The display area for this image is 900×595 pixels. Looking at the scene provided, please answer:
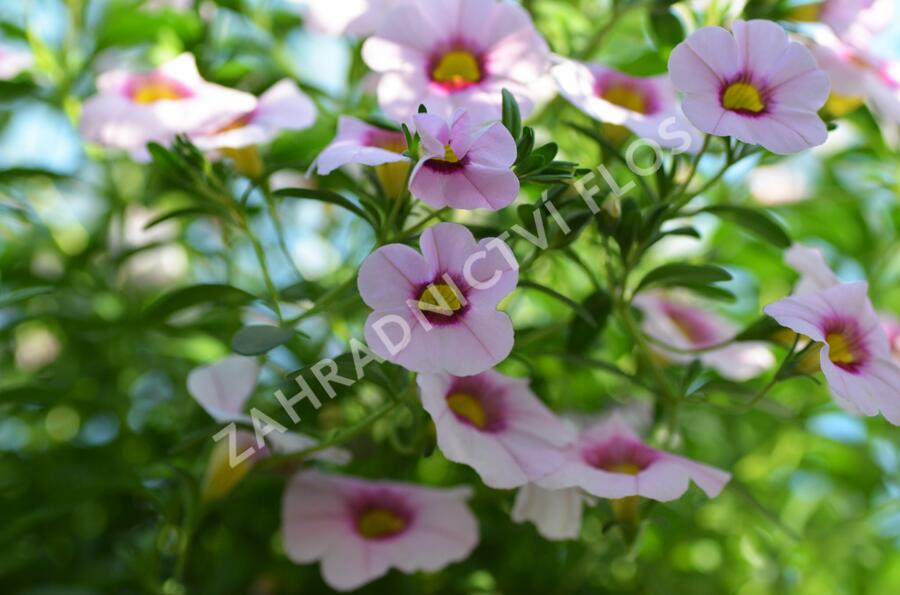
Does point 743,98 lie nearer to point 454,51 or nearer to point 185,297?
point 454,51

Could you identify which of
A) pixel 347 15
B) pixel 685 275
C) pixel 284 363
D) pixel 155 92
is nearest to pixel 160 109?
pixel 155 92

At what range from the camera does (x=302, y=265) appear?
45.3 inches

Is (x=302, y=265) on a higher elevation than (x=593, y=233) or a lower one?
lower

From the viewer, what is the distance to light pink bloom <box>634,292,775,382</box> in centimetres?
86

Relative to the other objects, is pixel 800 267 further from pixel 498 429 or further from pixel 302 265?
pixel 302 265

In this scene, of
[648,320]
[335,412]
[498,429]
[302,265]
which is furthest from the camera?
[302,265]

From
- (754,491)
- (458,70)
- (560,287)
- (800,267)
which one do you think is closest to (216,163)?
(458,70)

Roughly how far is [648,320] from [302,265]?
0.43 m

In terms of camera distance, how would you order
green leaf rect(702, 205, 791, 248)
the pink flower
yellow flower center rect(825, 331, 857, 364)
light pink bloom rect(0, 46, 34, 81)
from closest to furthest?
the pink flower
yellow flower center rect(825, 331, 857, 364)
green leaf rect(702, 205, 791, 248)
light pink bloom rect(0, 46, 34, 81)

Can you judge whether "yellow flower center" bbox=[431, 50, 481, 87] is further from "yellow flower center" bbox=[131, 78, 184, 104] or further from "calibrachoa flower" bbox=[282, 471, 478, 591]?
"calibrachoa flower" bbox=[282, 471, 478, 591]

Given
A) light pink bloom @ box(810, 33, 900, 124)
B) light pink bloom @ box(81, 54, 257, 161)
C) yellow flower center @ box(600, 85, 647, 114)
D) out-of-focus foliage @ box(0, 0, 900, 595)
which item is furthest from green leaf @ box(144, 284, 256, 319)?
light pink bloom @ box(810, 33, 900, 124)

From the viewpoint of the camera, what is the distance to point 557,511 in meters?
0.74

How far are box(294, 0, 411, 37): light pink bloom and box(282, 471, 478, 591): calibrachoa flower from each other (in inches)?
14.1

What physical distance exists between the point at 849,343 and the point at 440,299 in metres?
0.30
